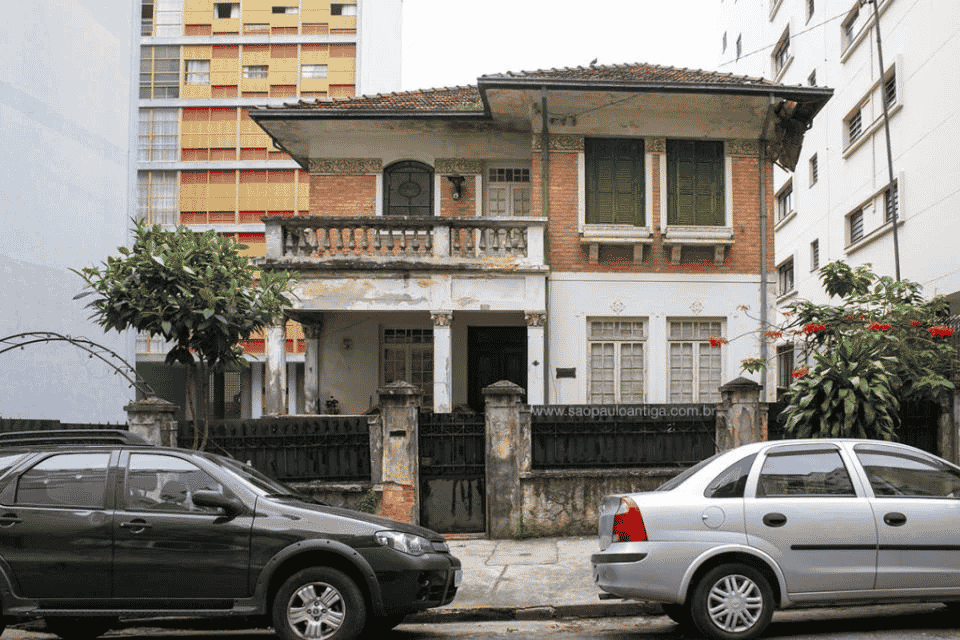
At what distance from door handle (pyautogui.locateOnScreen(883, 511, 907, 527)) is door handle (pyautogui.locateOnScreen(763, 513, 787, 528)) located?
2.70 feet

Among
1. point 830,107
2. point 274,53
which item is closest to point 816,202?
point 830,107

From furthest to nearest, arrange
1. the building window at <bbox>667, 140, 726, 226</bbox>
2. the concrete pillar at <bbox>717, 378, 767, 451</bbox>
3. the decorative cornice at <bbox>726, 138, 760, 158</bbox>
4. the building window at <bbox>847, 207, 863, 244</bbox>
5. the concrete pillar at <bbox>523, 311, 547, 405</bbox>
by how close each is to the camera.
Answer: the building window at <bbox>847, 207, 863, 244</bbox> < the decorative cornice at <bbox>726, 138, 760, 158</bbox> < the building window at <bbox>667, 140, 726, 226</bbox> < the concrete pillar at <bbox>523, 311, 547, 405</bbox> < the concrete pillar at <bbox>717, 378, 767, 451</bbox>

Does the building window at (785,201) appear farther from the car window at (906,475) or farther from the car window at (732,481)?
the car window at (732,481)

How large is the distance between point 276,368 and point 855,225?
16.9 m

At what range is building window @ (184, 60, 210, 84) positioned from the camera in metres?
45.4

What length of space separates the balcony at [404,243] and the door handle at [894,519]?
32.7 feet

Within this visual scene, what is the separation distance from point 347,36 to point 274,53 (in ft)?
11.8

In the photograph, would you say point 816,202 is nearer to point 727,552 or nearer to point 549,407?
point 549,407

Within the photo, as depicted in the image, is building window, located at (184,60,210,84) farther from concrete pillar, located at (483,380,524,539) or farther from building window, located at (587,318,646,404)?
concrete pillar, located at (483,380,524,539)

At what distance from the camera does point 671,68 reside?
19844mm

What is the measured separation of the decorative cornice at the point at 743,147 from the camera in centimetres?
1809

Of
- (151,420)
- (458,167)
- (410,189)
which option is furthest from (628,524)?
(410,189)

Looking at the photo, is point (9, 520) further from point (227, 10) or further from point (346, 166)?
point (227, 10)

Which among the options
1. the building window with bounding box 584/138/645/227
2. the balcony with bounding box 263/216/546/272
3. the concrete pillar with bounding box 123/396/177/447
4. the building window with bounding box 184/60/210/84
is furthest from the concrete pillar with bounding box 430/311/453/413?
the building window with bounding box 184/60/210/84
